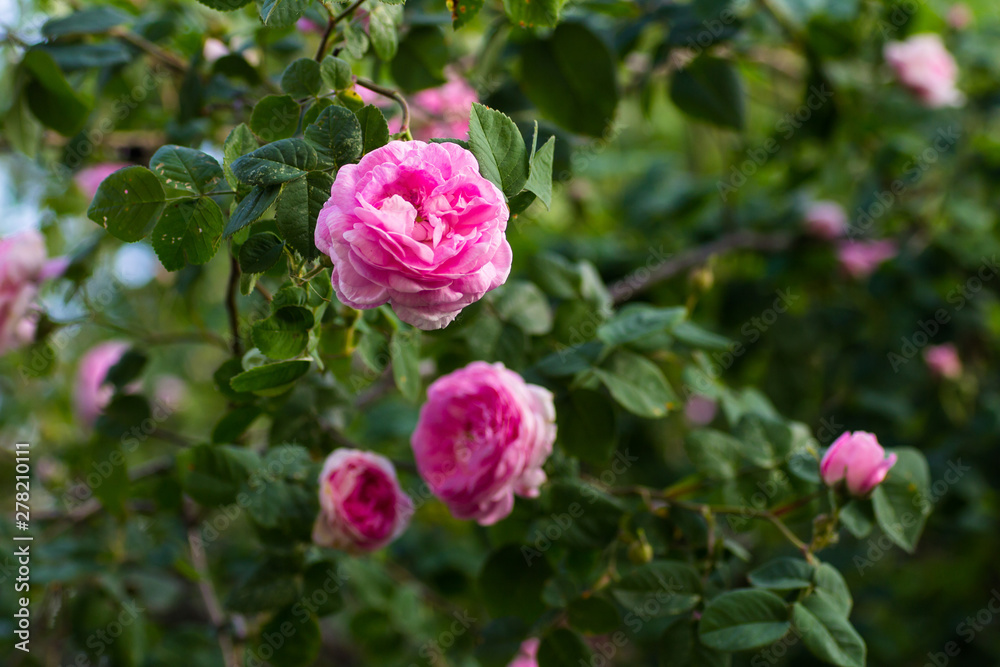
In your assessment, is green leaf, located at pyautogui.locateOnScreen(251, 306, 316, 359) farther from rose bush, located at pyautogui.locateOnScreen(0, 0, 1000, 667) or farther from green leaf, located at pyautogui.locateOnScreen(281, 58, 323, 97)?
green leaf, located at pyautogui.locateOnScreen(281, 58, 323, 97)

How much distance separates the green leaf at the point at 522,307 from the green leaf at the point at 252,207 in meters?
0.33

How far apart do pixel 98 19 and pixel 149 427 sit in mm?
486

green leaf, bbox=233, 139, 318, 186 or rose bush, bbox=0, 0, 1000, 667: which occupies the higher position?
green leaf, bbox=233, 139, 318, 186

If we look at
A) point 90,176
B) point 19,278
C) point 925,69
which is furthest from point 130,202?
point 925,69

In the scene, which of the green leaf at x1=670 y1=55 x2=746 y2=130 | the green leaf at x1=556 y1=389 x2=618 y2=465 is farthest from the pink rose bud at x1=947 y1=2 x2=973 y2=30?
the green leaf at x1=556 y1=389 x2=618 y2=465

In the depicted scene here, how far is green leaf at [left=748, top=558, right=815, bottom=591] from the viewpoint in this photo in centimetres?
63

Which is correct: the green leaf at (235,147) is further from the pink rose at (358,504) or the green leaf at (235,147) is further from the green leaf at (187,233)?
the pink rose at (358,504)

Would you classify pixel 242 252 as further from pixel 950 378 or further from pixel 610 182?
pixel 610 182

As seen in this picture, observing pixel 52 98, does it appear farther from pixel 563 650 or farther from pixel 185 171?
pixel 563 650

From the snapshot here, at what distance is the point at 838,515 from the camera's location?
66cm

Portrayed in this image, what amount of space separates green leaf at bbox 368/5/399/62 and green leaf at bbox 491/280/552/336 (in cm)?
26

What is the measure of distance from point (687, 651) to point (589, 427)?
0.22 metres

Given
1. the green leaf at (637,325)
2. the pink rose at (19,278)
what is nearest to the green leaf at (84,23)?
the pink rose at (19,278)

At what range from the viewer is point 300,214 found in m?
0.47
